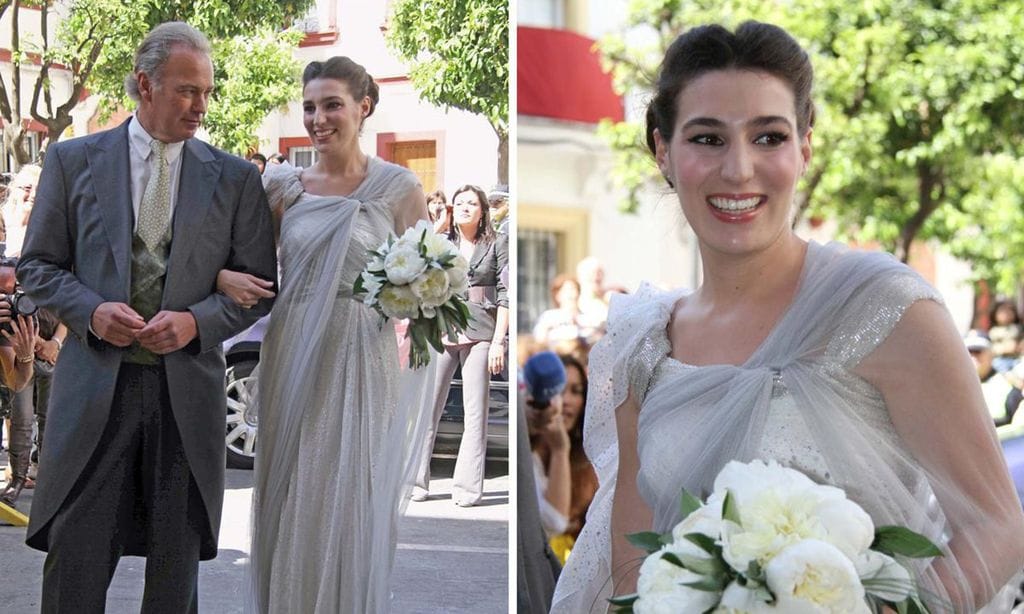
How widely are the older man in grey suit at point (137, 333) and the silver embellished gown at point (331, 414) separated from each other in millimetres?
147

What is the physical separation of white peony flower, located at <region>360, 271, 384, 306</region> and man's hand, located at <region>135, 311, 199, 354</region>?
1.41ft

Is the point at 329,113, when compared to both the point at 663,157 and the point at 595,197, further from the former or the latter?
the point at 595,197

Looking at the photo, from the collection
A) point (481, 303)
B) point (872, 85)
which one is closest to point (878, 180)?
point (872, 85)

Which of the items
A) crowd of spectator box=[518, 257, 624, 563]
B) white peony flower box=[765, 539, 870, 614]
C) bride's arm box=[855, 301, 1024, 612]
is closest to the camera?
white peony flower box=[765, 539, 870, 614]

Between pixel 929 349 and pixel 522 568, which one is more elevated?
pixel 929 349

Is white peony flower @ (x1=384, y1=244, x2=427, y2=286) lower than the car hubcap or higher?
higher

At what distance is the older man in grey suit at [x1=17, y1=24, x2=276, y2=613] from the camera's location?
3348 mm

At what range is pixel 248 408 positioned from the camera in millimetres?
3566

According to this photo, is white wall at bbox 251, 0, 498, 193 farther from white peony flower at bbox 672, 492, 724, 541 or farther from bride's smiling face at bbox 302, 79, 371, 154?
white peony flower at bbox 672, 492, 724, 541

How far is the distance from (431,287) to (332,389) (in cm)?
39

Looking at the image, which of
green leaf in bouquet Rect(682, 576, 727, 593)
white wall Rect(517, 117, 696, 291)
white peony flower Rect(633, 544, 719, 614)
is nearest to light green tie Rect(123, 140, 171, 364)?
white peony flower Rect(633, 544, 719, 614)

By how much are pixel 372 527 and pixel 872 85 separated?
417 inches

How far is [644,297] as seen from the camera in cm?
293

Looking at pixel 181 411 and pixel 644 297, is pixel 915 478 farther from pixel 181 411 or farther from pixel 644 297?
pixel 181 411
